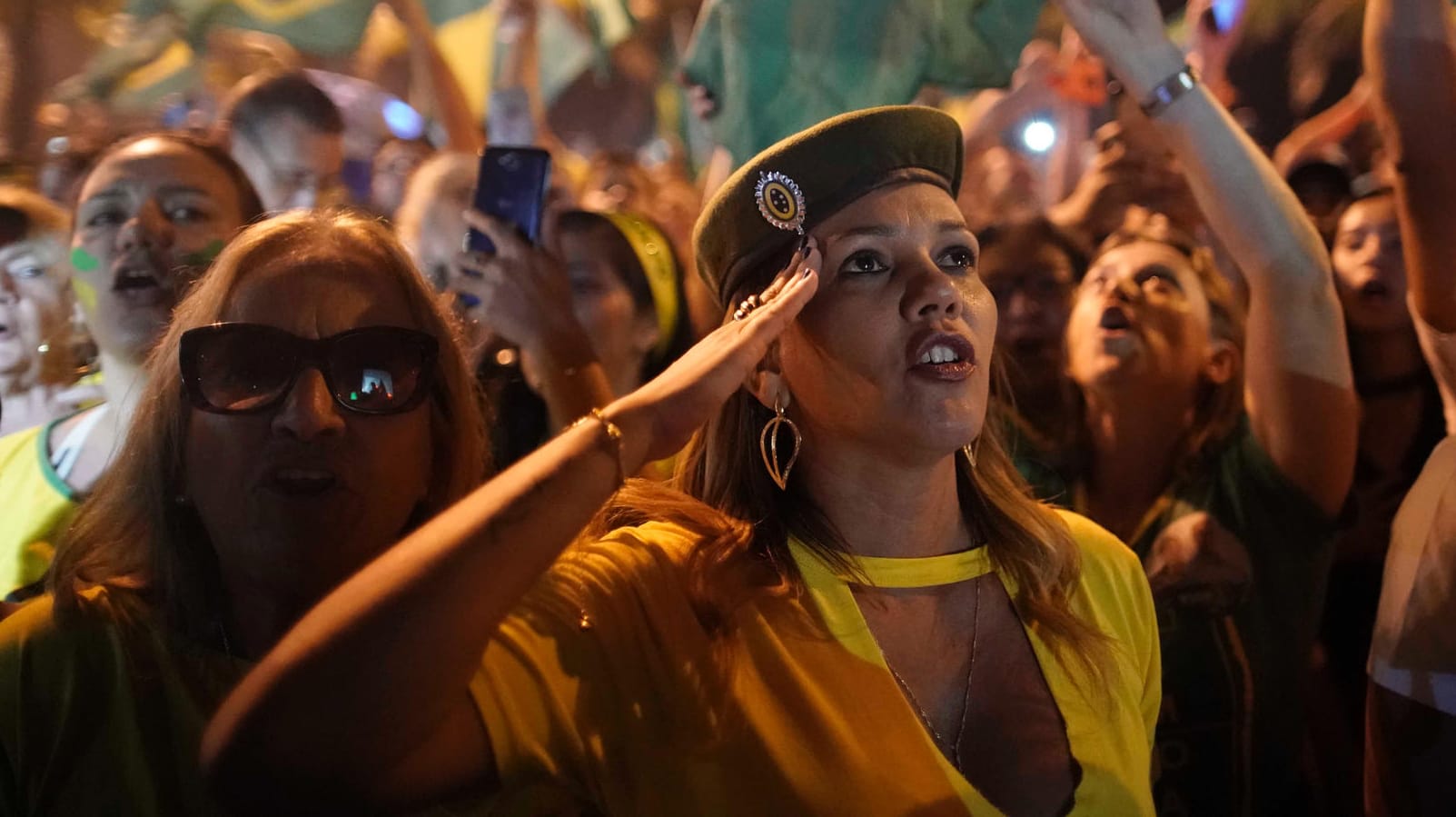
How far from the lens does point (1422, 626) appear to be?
199 cm

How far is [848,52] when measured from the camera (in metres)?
3.17

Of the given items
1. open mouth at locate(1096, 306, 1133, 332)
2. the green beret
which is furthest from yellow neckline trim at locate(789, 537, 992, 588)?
open mouth at locate(1096, 306, 1133, 332)

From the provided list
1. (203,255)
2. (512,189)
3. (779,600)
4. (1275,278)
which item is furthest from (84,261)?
(1275,278)

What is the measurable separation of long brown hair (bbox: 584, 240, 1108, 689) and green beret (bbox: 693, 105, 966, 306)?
6 centimetres

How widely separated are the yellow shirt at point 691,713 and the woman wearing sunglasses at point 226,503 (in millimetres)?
305

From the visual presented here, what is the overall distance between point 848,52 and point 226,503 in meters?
2.24

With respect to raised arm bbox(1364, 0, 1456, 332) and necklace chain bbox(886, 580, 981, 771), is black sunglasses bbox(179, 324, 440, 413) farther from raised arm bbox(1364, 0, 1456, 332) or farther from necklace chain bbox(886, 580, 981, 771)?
raised arm bbox(1364, 0, 1456, 332)

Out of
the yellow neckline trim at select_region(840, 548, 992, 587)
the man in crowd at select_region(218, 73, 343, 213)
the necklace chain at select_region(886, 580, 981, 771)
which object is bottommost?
the necklace chain at select_region(886, 580, 981, 771)

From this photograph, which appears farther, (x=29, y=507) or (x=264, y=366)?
(x=29, y=507)

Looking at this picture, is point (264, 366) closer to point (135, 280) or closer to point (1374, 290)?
point (135, 280)

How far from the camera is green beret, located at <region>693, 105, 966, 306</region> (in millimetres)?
1604

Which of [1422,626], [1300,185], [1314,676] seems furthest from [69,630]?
[1300,185]

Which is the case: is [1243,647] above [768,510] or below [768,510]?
below

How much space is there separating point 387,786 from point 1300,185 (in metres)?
2.83
